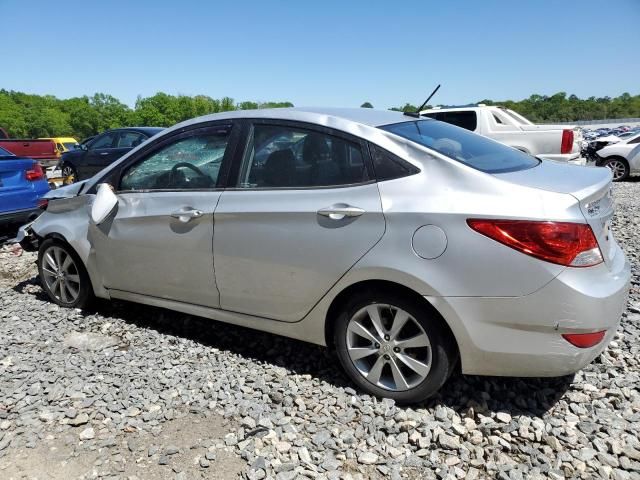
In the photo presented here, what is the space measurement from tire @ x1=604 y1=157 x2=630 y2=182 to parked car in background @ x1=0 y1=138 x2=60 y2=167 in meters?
18.2

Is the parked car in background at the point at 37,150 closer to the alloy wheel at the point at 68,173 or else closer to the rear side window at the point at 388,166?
the alloy wheel at the point at 68,173

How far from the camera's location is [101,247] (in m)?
4.00

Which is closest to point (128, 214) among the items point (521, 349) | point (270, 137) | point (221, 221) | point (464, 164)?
point (221, 221)

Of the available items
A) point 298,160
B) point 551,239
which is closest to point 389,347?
point 551,239

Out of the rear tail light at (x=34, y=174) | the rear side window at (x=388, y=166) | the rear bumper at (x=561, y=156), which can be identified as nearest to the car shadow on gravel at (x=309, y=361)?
the rear side window at (x=388, y=166)

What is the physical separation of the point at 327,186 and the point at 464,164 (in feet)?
2.55

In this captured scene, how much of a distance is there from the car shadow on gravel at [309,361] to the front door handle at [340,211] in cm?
108

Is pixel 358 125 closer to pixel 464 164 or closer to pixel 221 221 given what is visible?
pixel 464 164

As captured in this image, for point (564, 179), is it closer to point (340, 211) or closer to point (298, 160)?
point (340, 211)

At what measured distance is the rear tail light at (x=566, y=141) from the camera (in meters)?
9.93

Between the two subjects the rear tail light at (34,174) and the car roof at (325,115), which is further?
the rear tail light at (34,174)

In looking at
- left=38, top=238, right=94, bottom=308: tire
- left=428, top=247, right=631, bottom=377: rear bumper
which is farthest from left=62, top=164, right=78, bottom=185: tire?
left=428, top=247, right=631, bottom=377: rear bumper

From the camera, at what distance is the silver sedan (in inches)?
96.9

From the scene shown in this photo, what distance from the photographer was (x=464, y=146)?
3.21 m
